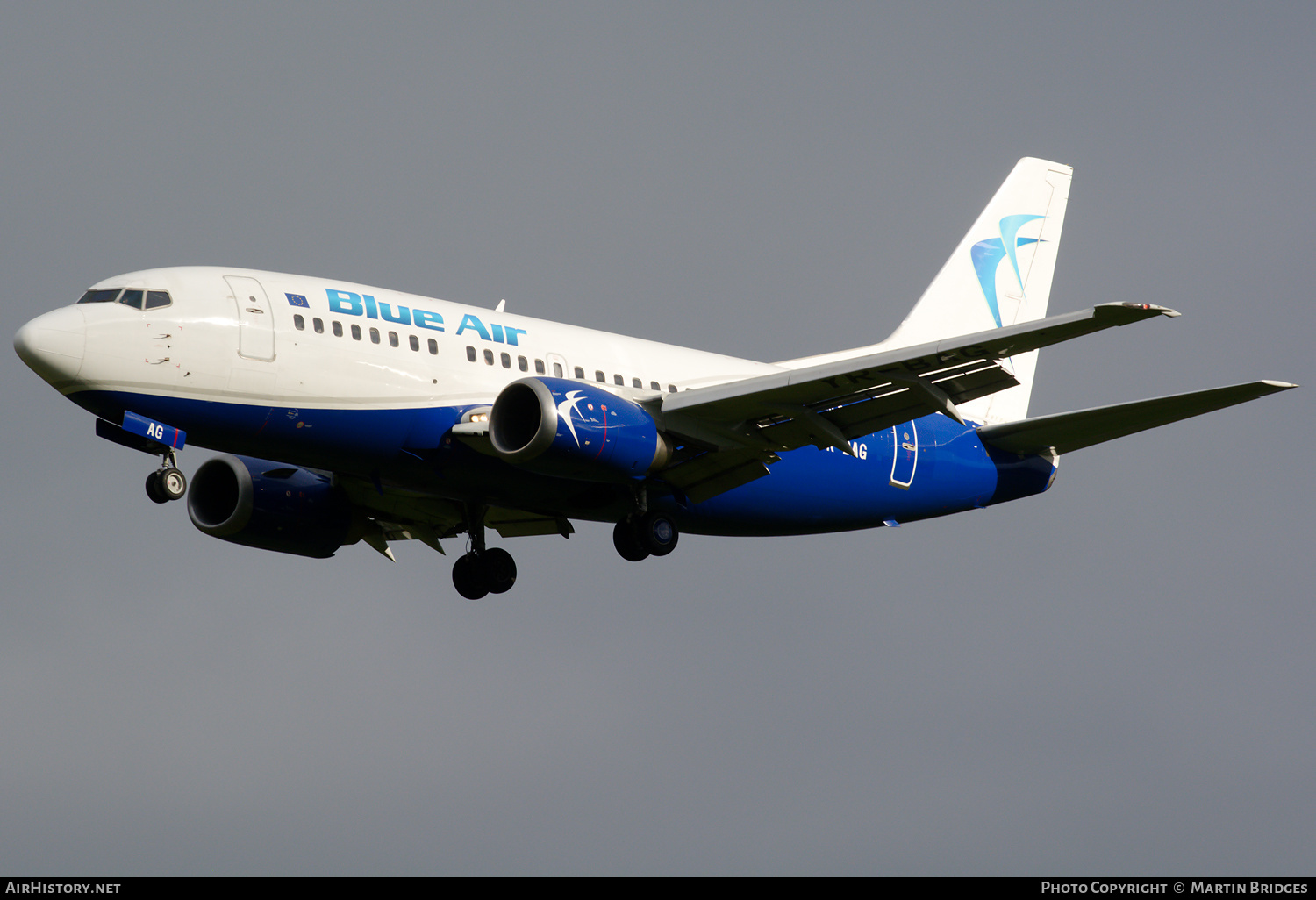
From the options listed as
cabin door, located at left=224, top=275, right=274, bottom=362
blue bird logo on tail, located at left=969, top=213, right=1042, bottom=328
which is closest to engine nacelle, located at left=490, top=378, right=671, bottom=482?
cabin door, located at left=224, top=275, right=274, bottom=362

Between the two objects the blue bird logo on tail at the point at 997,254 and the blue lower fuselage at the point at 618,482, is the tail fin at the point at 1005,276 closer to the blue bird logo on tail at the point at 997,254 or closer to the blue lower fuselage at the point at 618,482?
the blue bird logo on tail at the point at 997,254

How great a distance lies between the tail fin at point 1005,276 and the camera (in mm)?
40844

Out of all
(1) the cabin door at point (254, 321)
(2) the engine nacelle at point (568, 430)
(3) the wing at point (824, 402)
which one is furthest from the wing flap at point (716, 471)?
(1) the cabin door at point (254, 321)

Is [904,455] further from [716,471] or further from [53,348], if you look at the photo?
[53,348]

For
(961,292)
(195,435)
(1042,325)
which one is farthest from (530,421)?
(961,292)

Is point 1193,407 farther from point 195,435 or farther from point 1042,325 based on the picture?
point 195,435

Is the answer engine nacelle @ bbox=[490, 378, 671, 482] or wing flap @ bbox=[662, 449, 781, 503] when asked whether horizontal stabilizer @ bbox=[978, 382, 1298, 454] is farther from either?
engine nacelle @ bbox=[490, 378, 671, 482]

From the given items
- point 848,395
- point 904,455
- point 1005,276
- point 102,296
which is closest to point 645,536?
point 848,395

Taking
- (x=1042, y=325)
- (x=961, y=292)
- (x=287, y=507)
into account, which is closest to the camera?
(x=1042, y=325)

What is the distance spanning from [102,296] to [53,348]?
1537 millimetres

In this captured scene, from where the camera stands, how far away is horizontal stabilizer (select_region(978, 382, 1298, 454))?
30.0 metres

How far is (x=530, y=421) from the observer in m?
29.5

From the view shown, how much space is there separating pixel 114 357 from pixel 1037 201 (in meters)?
25.8

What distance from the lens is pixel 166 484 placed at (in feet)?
90.6
